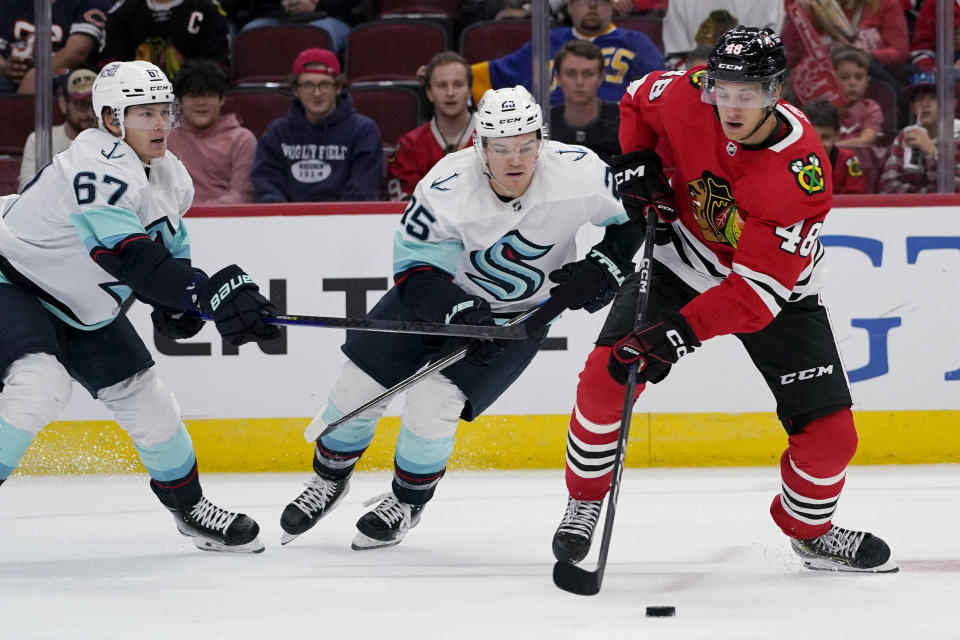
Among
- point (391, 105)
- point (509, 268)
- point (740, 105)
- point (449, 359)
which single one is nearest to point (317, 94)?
point (391, 105)

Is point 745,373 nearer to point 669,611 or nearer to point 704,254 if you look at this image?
point 704,254

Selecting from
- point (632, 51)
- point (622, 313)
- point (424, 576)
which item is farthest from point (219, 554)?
point (632, 51)

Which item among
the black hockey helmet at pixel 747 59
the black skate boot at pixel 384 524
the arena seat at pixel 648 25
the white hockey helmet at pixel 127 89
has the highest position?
the arena seat at pixel 648 25

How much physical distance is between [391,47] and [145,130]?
197 centimetres

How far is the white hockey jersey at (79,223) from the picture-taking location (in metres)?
2.96

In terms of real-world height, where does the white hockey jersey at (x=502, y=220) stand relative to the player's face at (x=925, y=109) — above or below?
below

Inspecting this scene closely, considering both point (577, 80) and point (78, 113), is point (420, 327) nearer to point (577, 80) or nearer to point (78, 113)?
point (577, 80)

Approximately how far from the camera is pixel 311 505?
3305 millimetres

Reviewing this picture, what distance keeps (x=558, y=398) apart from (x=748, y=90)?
198 centimetres

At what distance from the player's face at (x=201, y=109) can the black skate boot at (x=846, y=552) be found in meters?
2.55

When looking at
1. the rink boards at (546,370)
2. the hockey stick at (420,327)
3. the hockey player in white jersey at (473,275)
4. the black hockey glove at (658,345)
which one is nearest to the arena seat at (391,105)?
the rink boards at (546,370)

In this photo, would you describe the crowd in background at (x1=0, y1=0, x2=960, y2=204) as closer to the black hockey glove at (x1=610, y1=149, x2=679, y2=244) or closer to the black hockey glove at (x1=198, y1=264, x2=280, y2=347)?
the black hockey glove at (x1=610, y1=149, x2=679, y2=244)

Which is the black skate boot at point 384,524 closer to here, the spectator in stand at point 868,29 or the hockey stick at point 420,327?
the hockey stick at point 420,327

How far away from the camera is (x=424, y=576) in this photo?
115 inches
